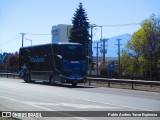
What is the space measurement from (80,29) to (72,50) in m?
44.3

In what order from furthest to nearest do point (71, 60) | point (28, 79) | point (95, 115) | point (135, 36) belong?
point (135, 36), point (28, 79), point (71, 60), point (95, 115)

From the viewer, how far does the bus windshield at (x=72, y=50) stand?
30.8 metres

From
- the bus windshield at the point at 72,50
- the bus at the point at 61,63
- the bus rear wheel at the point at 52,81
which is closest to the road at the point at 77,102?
the bus at the point at 61,63

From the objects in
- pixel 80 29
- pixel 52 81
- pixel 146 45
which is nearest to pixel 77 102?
pixel 52 81

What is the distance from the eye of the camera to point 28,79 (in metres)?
38.1

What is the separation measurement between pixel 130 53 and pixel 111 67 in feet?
101

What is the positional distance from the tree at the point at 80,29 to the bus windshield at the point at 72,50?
143ft

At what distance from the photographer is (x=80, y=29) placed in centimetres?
7500

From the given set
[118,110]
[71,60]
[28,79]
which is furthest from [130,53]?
[118,110]

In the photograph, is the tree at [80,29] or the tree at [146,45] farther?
the tree at [80,29]

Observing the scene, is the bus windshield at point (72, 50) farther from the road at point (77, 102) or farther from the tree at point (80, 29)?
the tree at point (80, 29)

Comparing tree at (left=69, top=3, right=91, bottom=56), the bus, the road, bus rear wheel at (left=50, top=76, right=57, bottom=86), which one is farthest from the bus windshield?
tree at (left=69, top=3, right=91, bottom=56)

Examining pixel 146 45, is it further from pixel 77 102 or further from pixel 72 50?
pixel 77 102

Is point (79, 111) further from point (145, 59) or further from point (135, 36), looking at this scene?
point (135, 36)
